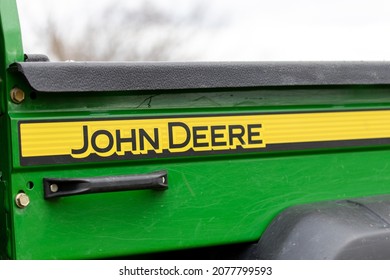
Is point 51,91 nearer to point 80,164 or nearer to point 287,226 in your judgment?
point 80,164

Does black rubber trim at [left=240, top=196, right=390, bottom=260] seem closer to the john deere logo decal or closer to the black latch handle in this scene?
the john deere logo decal

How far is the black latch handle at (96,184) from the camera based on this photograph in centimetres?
Answer: 151

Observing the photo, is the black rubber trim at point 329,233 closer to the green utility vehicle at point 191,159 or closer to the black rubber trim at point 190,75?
the green utility vehicle at point 191,159

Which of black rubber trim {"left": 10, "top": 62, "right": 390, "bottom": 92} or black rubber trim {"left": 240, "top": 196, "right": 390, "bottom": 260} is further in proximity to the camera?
black rubber trim {"left": 240, "top": 196, "right": 390, "bottom": 260}

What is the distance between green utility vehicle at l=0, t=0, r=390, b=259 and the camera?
1.51m

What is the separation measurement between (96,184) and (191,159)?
289 millimetres

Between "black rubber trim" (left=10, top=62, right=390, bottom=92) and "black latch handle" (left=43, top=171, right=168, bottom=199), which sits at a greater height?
"black rubber trim" (left=10, top=62, right=390, bottom=92)

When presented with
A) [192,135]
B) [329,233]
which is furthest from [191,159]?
[329,233]

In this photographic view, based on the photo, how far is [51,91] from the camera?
58.5 inches

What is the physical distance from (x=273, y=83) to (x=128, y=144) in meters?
0.46

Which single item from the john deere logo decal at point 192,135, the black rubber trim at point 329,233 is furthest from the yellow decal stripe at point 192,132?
the black rubber trim at point 329,233

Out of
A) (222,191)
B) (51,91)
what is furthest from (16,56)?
(222,191)

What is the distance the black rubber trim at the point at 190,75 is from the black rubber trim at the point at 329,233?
0.38 meters

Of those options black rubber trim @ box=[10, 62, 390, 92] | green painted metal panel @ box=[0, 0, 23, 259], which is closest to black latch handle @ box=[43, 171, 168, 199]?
green painted metal panel @ box=[0, 0, 23, 259]
